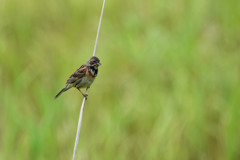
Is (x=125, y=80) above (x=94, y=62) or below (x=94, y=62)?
above

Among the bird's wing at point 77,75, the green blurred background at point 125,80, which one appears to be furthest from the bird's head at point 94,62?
the green blurred background at point 125,80

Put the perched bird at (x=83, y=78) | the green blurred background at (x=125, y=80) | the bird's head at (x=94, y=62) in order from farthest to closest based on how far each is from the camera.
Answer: the green blurred background at (x=125, y=80), the perched bird at (x=83, y=78), the bird's head at (x=94, y=62)

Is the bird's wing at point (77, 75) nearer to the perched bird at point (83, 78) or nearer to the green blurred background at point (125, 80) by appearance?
the perched bird at point (83, 78)

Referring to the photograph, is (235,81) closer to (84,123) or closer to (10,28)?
(84,123)

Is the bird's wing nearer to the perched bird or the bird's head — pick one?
the perched bird

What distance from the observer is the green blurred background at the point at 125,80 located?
327 cm

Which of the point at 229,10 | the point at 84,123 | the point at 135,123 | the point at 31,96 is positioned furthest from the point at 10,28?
the point at 229,10

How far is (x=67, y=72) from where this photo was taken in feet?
12.7

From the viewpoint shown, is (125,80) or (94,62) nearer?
(94,62)

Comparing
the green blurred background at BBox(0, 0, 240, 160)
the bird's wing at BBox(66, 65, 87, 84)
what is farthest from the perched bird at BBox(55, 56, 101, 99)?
the green blurred background at BBox(0, 0, 240, 160)

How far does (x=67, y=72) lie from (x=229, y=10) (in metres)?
1.67

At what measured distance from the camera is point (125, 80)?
4039 millimetres

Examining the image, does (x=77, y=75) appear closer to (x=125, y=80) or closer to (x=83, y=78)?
(x=83, y=78)

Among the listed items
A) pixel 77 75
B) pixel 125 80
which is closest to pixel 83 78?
pixel 77 75
